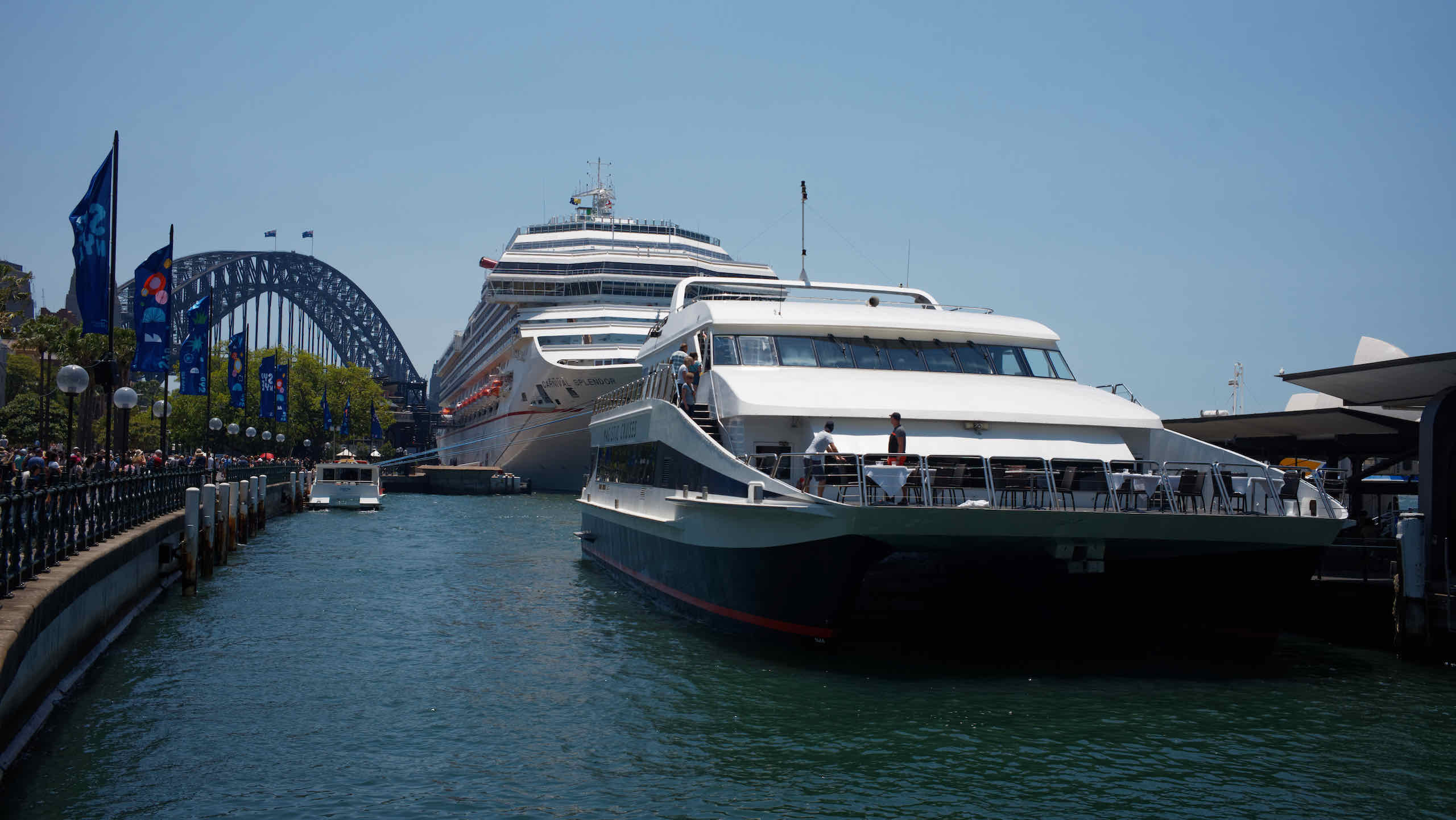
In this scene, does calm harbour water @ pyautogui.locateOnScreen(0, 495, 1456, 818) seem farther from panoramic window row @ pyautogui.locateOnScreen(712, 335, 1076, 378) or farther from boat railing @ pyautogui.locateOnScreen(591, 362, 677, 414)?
panoramic window row @ pyautogui.locateOnScreen(712, 335, 1076, 378)

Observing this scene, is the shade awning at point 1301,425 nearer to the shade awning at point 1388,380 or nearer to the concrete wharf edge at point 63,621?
the shade awning at point 1388,380

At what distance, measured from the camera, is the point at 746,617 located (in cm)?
1706

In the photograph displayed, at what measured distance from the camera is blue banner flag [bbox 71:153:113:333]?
21.2m

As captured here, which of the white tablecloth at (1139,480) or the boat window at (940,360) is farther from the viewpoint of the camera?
the boat window at (940,360)

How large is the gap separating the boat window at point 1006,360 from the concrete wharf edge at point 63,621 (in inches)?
577

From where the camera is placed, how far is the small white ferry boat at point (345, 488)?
5872 centimetres

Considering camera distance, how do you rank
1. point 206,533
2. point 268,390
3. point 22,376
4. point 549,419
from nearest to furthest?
point 206,533 < point 268,390 < point 549,419 < point 22,376

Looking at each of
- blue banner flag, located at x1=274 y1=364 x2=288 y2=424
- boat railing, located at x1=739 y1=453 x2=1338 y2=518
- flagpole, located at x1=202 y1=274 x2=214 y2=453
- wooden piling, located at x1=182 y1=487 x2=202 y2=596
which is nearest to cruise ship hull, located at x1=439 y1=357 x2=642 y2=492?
blue banner flag, located at x1=274 y1=364 x2=288 y2=424

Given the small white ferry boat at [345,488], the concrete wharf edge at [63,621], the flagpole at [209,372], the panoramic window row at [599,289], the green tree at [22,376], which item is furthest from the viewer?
the green tree at [22,376]

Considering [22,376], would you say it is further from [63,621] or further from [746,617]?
[746,617]

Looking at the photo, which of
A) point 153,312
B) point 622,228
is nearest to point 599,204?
point 622,228

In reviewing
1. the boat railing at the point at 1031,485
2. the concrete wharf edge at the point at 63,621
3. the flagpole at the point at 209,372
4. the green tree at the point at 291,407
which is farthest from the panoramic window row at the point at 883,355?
the green tree at the point at 291,407

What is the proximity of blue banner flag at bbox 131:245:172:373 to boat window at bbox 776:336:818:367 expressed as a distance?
15331 mm

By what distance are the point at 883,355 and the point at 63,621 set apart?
13.1 meters
